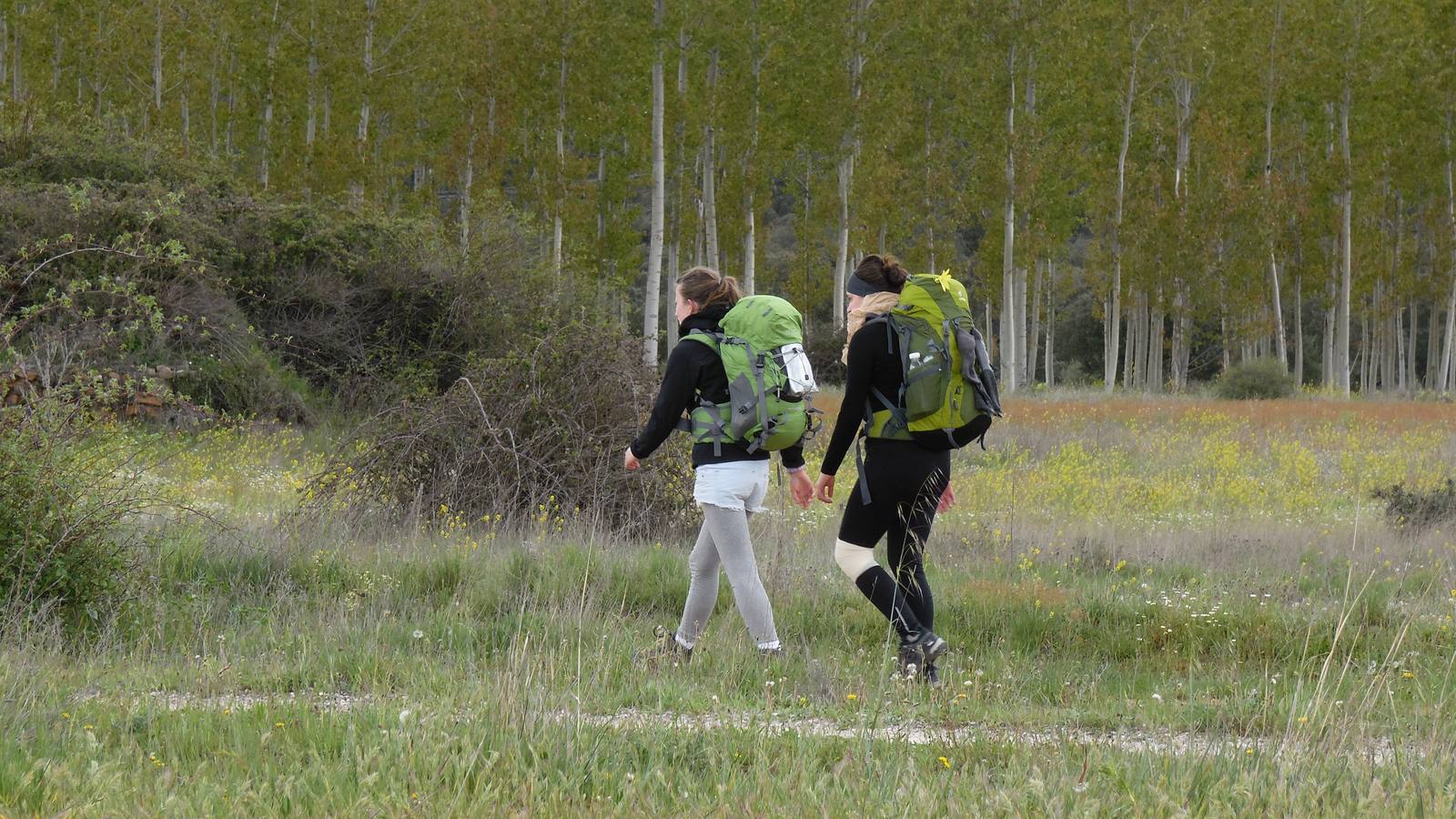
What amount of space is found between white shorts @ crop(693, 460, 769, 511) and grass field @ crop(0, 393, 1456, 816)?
0.79 m

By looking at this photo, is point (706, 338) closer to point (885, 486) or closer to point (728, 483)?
point (728, 483)

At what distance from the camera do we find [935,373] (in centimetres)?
541

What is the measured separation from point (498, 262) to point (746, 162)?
14415 mm

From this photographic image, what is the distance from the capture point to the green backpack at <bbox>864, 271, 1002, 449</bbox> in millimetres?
5418

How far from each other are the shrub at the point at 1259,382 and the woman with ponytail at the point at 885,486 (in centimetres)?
3147

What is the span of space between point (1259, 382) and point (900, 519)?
3242cm

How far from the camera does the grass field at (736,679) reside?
355cm

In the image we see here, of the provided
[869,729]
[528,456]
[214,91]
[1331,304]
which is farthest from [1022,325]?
[869,729]

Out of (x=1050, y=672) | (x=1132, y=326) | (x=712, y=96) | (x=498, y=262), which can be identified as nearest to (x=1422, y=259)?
(x=1132, y=326)

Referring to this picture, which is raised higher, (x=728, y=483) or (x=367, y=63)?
(x=367, y=63)

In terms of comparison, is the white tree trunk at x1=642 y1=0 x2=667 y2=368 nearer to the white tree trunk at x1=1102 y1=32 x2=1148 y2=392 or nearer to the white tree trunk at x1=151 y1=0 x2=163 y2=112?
the white tree trunk at x1=151 y1=0 x2=163 y2=112

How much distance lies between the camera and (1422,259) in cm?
4734

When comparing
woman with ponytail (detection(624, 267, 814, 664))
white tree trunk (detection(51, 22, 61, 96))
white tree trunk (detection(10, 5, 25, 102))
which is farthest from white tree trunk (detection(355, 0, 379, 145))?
woman with ponytail (detection(624, 267, 814, 664))

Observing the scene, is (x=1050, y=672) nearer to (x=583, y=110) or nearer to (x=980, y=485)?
(x=980, y=485)
